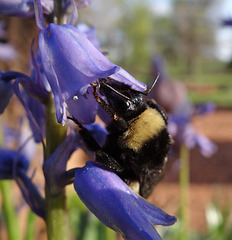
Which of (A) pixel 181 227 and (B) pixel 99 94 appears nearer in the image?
(B) pixel 99 94

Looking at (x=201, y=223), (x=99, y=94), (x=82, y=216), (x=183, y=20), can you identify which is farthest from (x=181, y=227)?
(x=183, y=20)

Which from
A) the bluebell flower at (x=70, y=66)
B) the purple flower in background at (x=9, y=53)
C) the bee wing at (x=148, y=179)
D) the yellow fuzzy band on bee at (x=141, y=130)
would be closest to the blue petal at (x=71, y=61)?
the bluebell flower at (x=70, y=66)

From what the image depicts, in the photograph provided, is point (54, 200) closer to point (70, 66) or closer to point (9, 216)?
point (70, 66)

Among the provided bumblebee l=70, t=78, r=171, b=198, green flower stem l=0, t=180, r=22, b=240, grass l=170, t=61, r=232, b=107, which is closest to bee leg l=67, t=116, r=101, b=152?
bumblebee l=70, t=78, r=171, b=198

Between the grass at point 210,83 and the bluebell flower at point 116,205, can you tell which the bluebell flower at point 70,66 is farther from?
the grass at point 210,83

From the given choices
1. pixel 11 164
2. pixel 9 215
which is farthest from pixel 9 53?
pixel 11 164

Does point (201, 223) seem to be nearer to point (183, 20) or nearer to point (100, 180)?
point (100, 180)
